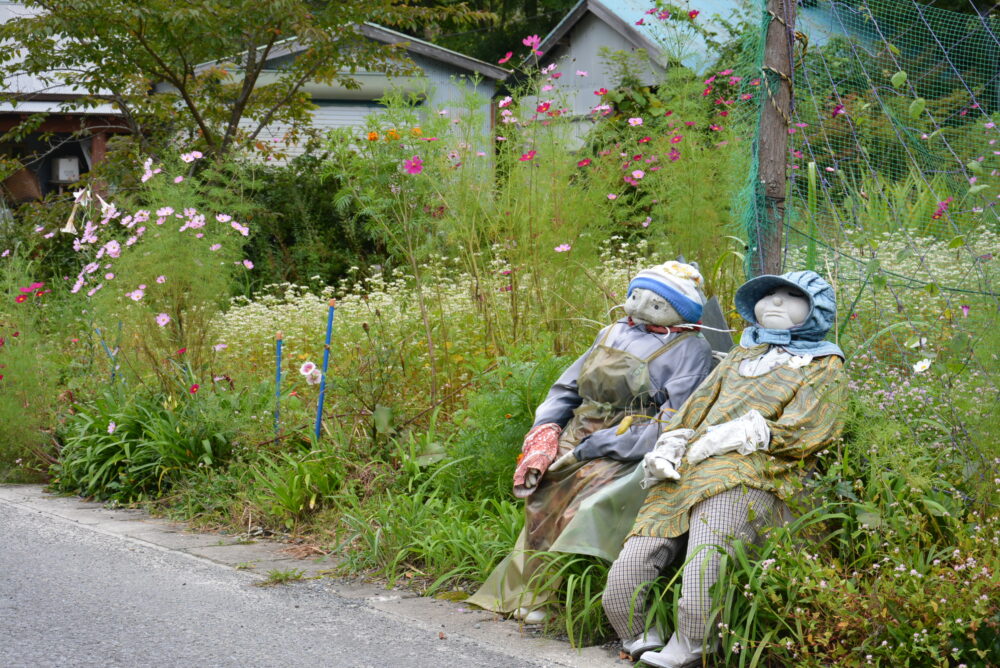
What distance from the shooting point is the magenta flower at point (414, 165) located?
576 centimetres

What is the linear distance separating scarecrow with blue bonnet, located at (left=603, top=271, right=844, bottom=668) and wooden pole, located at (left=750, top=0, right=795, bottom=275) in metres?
0.76

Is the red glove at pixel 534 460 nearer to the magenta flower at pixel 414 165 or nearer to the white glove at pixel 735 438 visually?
the white glove at pixel 735 438

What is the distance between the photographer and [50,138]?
1596 centimetres

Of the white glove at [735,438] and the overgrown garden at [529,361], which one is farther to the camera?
the white glove at [735,438]

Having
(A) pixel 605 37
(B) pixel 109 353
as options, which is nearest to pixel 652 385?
(B) pixel 109 353

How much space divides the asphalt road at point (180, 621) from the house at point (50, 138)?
1127 cm

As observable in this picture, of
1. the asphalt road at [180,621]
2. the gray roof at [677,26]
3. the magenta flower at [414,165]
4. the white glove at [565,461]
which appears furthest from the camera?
the magenta flower at [414,165]

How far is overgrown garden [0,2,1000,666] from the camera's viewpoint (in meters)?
3.26

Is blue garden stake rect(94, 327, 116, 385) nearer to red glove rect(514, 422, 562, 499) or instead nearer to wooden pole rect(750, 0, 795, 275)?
red glove rect(514, 422, 562, 499)

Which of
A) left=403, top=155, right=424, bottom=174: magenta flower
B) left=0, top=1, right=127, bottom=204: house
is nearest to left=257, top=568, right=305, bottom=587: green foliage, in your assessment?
left=403, top=155, right=424, bottom=174: magenta flower

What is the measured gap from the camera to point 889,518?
11.0 feet

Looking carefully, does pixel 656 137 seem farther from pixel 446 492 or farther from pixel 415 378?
pixel 446 492

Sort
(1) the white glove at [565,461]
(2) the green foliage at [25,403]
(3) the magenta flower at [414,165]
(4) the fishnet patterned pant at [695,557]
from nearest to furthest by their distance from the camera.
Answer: (4) the fishnet patterned pant at [695,557] → (1) the white glove at [565,461] → (3) the magenta flower at [414,165] → (2) the green foliage at [25,403]

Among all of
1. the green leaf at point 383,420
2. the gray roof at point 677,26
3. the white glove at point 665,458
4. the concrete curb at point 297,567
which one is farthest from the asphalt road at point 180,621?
the gray roof at point 677,26
